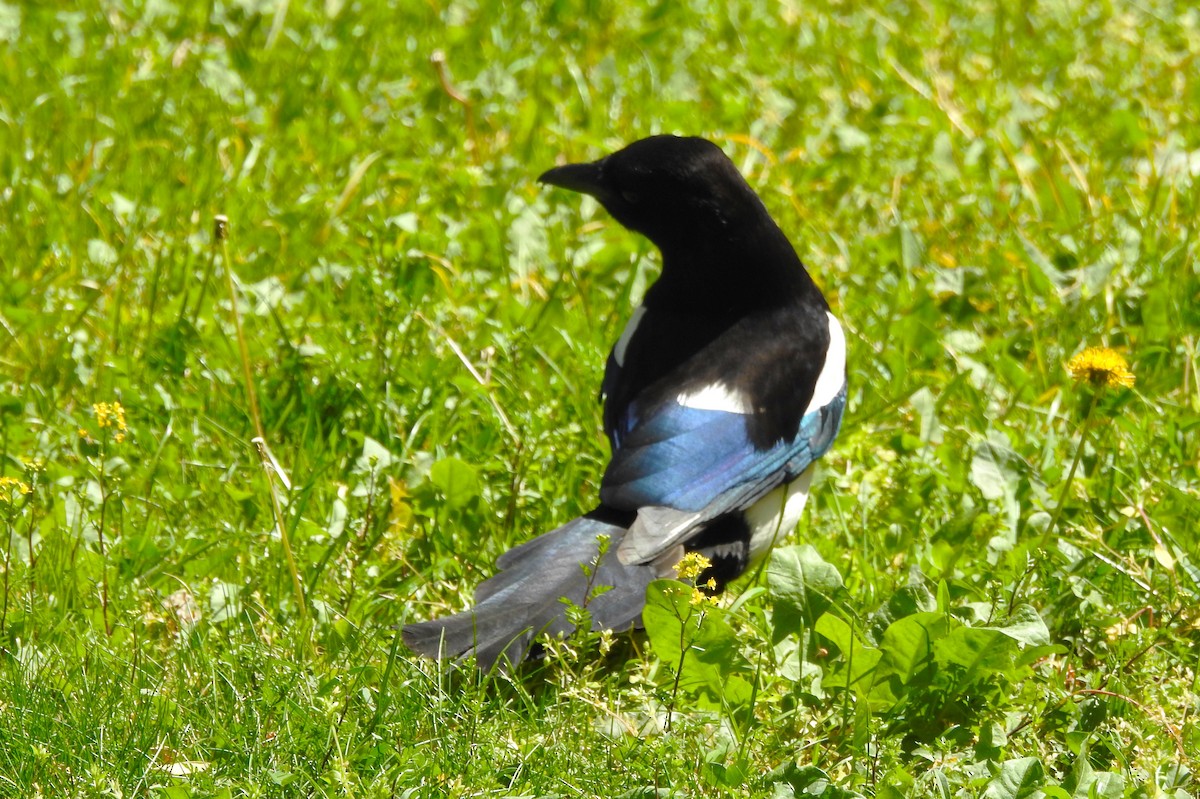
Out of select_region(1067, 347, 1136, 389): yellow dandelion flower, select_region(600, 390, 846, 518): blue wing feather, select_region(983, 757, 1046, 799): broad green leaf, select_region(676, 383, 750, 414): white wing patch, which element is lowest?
select_region(983, 757, 1046, 799): broad green leaf

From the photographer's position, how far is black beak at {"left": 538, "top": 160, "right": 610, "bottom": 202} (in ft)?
11.3

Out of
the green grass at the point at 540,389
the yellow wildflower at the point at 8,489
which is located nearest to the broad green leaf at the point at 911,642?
the green grass at the point at 540,389

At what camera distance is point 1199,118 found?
220 inches

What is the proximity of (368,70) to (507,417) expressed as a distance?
236cm

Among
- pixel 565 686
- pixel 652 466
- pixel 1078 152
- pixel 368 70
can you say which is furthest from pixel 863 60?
pixel 565 686

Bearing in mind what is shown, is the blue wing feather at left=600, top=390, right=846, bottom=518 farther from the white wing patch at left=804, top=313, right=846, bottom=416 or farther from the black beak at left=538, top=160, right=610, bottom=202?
the black beak at left=538, top=160, right=610, bottom=202

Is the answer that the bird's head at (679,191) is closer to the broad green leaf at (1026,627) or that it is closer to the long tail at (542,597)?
the long tail at (542,597)

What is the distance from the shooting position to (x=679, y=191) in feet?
10.8

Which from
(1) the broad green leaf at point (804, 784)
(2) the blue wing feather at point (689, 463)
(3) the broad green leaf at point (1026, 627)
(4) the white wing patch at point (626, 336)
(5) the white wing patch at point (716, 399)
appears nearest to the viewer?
(1) the broad green leaf at point (804, 784)

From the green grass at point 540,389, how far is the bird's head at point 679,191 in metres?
0.50

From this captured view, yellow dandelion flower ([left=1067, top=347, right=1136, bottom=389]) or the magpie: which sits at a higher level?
yellow dandelion flower ([left=1067, top=347, right=1136, bottom=389])

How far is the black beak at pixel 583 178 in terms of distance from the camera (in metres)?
3.43

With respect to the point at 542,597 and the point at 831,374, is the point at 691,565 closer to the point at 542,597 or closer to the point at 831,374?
the point at 542,597

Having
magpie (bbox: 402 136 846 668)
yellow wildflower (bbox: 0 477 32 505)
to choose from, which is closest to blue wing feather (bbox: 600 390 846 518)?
magpie (bbox: 402 136 846 668)
